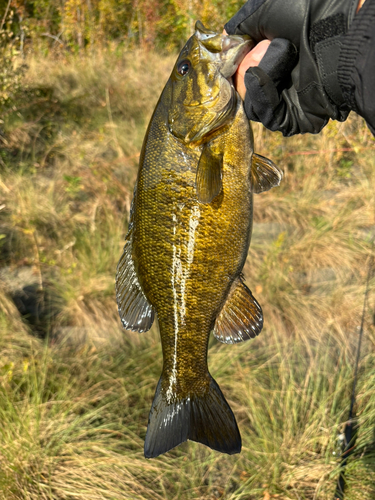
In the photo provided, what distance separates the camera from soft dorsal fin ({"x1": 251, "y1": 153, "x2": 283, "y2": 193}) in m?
1.75

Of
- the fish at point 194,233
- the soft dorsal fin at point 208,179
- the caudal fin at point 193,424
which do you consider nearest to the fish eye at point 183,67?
the fish at point 194,233

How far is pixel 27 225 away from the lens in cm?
501

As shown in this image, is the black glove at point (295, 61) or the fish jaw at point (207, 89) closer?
the black glove at point (295, 61)

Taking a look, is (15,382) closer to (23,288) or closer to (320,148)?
(23,288)

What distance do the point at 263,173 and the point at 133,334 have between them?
2625mm

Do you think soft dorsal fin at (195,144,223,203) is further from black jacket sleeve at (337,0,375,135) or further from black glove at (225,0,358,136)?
black jacket sleeve at (337,0,375,135)

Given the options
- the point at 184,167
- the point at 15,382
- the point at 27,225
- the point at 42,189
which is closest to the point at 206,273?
the point at 184,167

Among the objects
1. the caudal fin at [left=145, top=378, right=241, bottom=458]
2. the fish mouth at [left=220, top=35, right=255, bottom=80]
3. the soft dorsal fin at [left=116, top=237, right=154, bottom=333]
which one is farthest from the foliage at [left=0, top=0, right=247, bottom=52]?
the caudal fin at [left=145, top=378, right=241, bottom=458]

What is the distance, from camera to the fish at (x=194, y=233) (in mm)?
1653

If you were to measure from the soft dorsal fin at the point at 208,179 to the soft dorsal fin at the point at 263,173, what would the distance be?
0.68 feet

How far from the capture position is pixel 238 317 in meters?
1.82

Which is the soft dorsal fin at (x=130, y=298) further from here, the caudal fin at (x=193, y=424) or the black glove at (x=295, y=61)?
the black glove at (x=295, y=61)

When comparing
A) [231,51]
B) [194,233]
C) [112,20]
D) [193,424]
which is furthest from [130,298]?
[112,20]

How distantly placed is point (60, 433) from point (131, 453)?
50 cm
